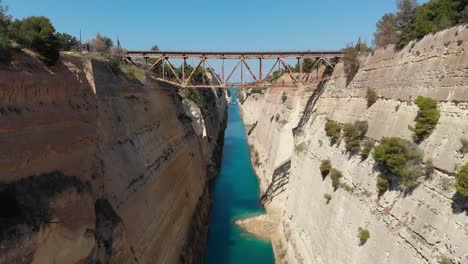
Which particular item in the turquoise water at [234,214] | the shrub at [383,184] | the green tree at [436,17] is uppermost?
the green tree at [436,17]

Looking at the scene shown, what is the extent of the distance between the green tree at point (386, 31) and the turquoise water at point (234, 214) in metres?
15.5

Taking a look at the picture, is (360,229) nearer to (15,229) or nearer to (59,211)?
(59,211)

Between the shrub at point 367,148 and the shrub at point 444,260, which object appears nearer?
the shrub at point 444,260

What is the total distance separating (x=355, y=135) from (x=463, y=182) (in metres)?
7.91

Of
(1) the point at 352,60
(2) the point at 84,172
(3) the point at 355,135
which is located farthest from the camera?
(1) the point at 352,60

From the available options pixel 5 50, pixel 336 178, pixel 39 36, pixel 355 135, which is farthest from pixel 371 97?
pixel 5 50

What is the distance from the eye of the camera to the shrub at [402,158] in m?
13.0

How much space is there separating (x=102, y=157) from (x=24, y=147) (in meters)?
4.45

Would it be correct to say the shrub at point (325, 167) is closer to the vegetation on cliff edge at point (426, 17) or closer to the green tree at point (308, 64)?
the vegetation on cliff edge at point (426, 17)

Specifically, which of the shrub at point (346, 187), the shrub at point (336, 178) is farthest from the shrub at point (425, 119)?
the shrub at point (336, 178)

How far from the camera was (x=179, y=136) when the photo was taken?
2950cm

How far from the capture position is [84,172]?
13477 millimetres

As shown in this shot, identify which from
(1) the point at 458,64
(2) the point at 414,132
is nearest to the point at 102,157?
(2) the point at 414,132

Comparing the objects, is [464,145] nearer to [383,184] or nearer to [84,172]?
[383,184]
